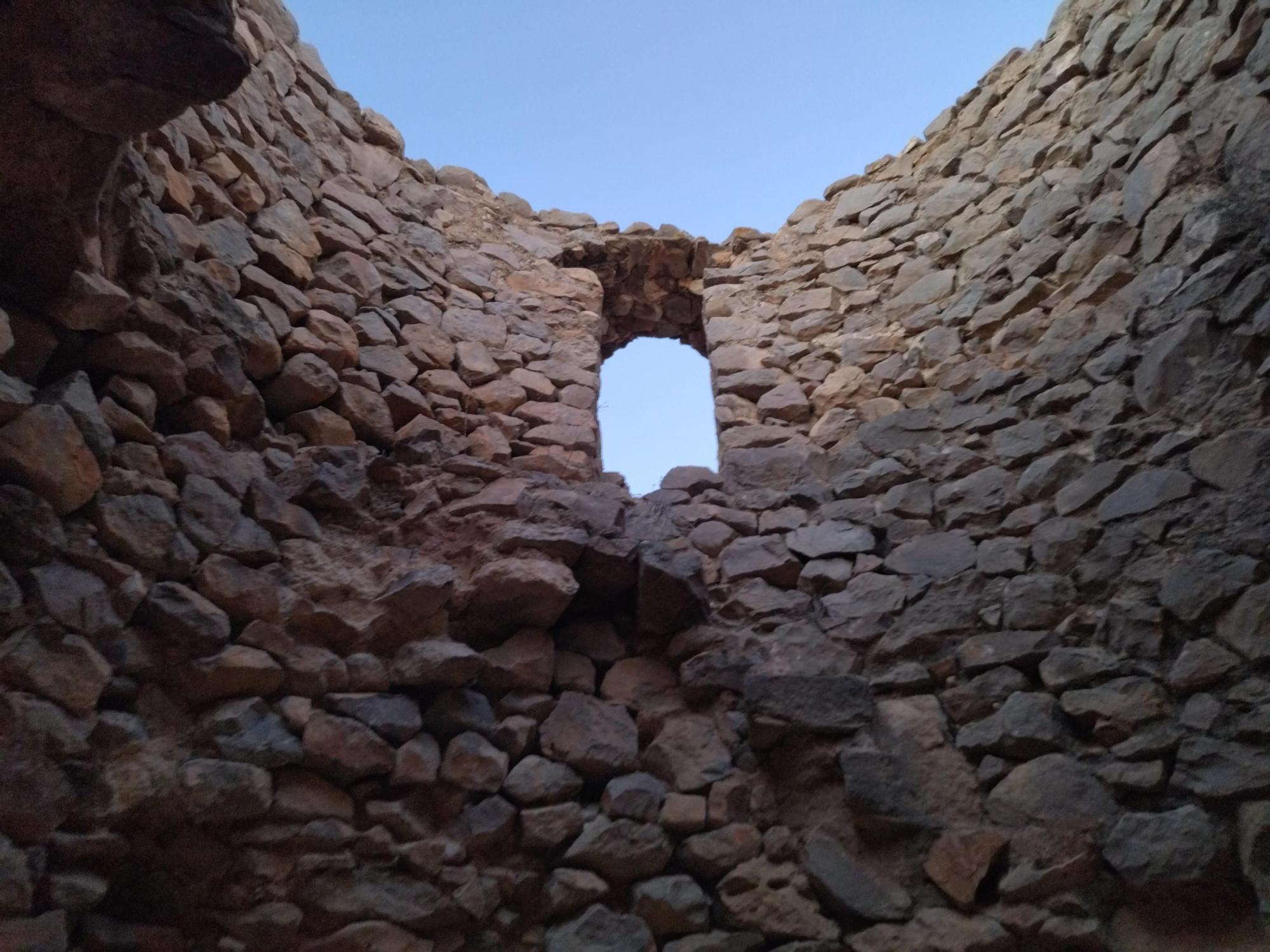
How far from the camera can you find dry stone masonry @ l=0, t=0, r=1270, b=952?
2.04 metres

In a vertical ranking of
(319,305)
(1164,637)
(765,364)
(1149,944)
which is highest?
(765,364)

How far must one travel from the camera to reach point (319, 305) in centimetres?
326

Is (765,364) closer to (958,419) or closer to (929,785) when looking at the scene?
(958,419)

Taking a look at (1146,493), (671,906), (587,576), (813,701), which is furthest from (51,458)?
(1146,493)

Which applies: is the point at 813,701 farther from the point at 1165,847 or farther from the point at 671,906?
the point at 1165,847

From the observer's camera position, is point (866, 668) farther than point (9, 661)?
Yes

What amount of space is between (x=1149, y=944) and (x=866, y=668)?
1008mm

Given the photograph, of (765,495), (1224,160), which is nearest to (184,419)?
(765,495)

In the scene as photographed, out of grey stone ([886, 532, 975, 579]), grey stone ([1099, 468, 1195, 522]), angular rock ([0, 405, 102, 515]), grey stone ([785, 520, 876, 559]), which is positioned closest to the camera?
angular rock ([0, 405, 102, 515])

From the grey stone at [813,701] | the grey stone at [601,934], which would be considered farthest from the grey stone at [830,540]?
the grey stone at [601,934]

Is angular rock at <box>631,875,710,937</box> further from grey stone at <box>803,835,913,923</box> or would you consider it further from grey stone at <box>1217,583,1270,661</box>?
grey stone at <box>1217,583,1270,661</box>

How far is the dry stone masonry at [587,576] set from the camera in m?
2.04

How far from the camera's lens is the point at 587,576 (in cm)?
290

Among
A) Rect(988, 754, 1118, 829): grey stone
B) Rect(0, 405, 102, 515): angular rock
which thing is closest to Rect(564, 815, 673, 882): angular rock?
Rect(988, 754, 1118, 829): grey stone
